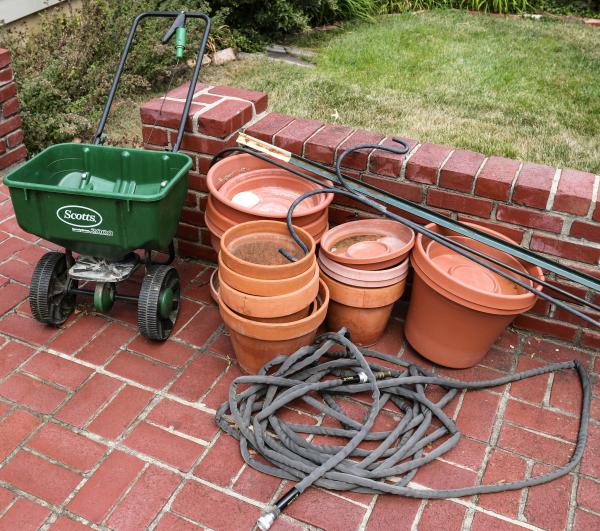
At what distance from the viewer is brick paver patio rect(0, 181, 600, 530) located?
2.12 m

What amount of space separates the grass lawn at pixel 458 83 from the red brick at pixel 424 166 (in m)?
1.32

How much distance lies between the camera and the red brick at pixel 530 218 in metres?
2.72

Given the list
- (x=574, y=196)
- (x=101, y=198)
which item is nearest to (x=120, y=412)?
(x=101, y=198)

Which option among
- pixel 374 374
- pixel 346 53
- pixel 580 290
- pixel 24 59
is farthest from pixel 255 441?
pixel 346 53

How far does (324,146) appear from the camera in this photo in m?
2.95

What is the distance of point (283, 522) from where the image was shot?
2.10 m

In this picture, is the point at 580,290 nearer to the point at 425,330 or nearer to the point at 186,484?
→ the point at 425,330

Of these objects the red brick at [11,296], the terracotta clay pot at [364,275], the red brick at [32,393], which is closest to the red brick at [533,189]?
the terracotta clay pot at [364,275]

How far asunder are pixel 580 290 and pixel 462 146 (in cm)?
155

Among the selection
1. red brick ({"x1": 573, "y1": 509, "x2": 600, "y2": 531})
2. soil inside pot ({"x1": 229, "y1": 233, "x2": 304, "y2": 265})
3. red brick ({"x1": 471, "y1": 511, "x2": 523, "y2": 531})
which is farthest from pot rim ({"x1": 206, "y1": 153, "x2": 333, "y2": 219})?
red brick ({"x1": 573, "y1": 509, "x2": 600, "y2": 531})

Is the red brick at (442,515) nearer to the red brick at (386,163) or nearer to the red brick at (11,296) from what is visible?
the red brick at (386,163)

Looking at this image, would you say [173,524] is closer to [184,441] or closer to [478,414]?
[184,441]

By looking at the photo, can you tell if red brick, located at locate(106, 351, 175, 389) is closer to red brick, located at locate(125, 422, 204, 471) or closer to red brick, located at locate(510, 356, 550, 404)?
red brick, located at locate(125, 422, 204, 471)

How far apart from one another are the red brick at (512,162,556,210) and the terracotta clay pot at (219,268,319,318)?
98cm
